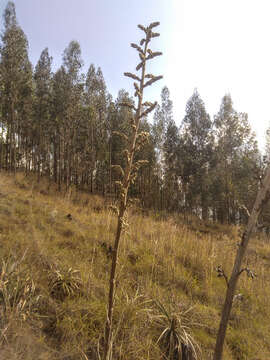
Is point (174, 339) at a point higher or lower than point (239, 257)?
lower

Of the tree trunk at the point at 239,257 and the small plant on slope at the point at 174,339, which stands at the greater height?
the tree trunk at the point at 239,257

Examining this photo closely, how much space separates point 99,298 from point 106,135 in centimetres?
2034

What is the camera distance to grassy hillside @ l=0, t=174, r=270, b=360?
6.39 ft

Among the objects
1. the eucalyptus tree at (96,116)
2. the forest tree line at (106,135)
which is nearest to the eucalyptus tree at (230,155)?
the forest tree line at (106,135)

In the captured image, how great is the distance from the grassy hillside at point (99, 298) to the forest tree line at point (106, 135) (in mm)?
13199

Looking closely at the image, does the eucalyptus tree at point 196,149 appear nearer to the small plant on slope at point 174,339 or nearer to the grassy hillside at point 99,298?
the grassy hillside at point 99,298

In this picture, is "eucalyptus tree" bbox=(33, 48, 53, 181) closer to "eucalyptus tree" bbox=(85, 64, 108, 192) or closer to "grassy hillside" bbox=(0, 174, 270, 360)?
"eucalyptus tree" bbox=(85, 64, 108, 192)

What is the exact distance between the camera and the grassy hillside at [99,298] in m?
1.95

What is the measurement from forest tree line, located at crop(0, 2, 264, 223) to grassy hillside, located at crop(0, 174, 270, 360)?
13.2m

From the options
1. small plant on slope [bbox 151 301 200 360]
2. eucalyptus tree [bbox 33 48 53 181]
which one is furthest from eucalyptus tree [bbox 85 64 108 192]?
small plant on slope [bbox 151 301 200 360]

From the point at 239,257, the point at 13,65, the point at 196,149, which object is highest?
the point at 13,65

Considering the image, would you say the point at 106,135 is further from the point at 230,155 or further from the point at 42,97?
the point at 230,155

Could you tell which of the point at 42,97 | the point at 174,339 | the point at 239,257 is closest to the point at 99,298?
the point at 174,339

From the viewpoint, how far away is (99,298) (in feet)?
8.76
